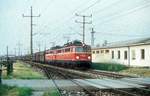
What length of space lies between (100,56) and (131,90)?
4308cm

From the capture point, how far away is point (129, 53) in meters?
47.9

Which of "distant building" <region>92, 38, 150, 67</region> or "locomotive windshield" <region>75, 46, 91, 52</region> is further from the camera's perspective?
"locomotive windshield" <region>75, 46, 91, 52</region>

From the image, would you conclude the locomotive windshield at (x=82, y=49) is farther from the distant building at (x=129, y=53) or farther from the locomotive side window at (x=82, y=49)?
the distant building at (x=129, y=53)

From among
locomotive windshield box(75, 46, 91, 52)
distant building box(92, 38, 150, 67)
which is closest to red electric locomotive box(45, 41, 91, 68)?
locomotive windshield box(75, 46, 91, 52)

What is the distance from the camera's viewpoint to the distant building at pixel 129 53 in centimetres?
4357

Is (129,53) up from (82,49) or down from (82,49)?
down

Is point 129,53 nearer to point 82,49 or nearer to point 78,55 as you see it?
point 82,49

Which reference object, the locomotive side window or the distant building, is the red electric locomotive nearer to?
the locomotive side window

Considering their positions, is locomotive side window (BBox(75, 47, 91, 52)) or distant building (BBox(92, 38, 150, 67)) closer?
distant building (BBox(92, 38, 150, 67))

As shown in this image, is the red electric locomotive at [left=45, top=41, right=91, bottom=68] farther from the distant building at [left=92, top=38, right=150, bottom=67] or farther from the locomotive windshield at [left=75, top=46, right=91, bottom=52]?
the distant building at [left=92, top=38, right=150, bottom=67]

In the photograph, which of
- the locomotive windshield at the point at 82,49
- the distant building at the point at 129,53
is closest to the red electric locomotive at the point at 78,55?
the locomotive windshield at the point at 82,49

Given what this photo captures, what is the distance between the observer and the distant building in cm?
4357

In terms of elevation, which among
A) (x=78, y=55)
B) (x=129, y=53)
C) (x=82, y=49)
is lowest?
(x=78, y=55)

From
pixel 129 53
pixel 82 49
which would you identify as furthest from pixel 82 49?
pixel 129 53
